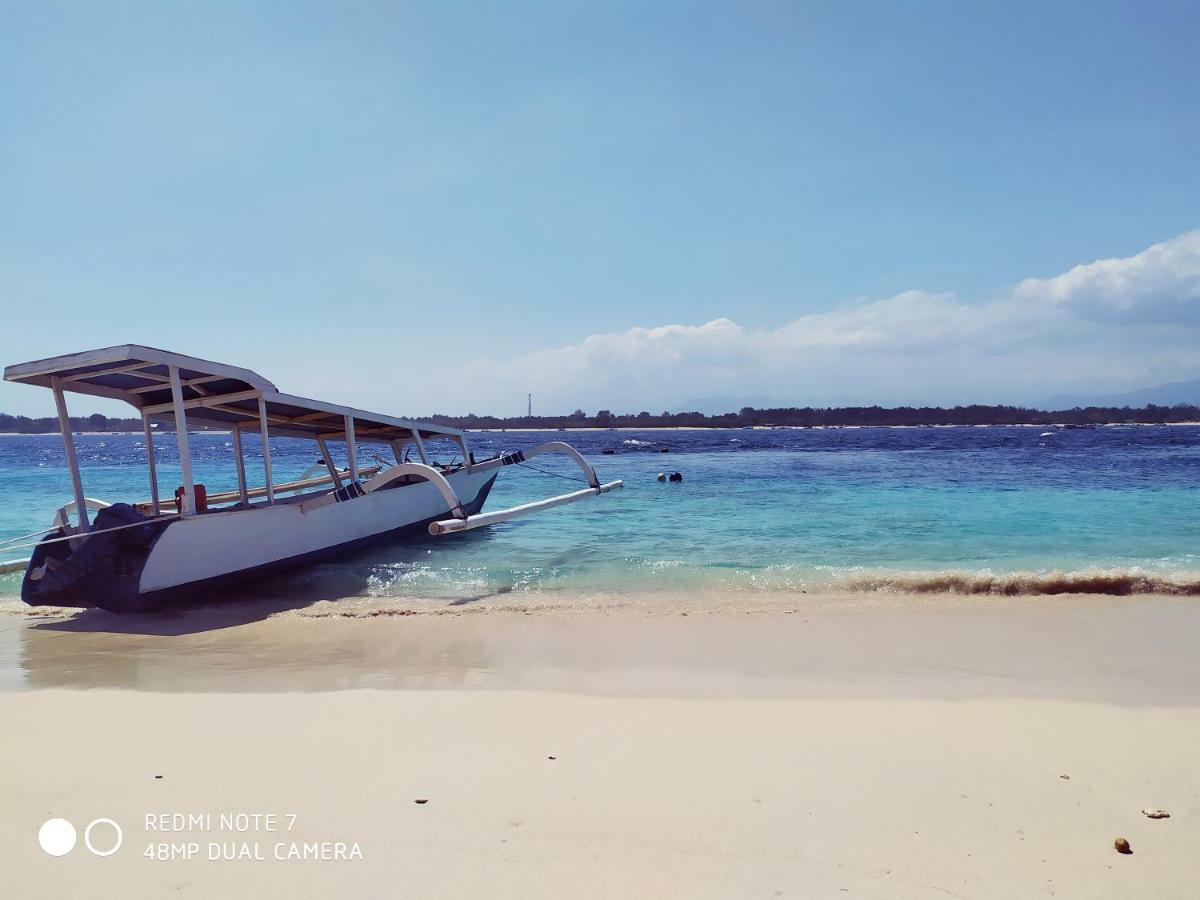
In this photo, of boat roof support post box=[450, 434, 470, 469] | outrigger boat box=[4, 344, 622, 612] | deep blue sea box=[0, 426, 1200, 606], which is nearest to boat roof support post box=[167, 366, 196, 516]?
outrigger boat box=[4, 344, 622, 612]

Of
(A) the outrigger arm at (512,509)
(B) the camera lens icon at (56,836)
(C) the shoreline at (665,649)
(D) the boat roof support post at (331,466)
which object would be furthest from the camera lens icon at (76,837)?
(D) the boat roof support post at (331,466)

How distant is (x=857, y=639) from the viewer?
6559 mm

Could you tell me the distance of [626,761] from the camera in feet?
12.2

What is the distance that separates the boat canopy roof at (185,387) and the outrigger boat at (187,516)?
16 millimetres

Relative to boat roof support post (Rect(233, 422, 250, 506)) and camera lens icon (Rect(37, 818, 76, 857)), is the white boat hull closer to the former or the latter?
boat roof support post (Rect(233, 422, 250, 506))

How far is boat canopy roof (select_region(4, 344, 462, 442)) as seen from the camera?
7.50 metres

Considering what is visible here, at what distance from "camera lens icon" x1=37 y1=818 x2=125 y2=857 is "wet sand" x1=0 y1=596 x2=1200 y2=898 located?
5 cm

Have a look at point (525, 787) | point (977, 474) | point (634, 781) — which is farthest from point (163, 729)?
point (977, 474)

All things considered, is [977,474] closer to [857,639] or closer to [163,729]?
[857,639]

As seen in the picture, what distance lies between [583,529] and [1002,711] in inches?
411

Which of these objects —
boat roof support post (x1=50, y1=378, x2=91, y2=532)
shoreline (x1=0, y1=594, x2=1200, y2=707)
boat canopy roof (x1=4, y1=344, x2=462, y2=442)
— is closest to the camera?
shoreline (x1=0, y1=594, x2=1200, y2=707)

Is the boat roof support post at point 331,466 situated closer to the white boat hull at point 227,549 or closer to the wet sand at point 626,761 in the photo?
the white boat hull at point 227,549

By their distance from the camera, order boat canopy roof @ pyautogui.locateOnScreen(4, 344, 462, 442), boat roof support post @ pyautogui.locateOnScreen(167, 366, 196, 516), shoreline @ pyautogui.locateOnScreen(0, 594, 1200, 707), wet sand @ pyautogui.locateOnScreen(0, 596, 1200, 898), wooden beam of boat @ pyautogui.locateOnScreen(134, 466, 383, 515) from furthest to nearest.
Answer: wooden beam of boat @ pyautogui.locateOnScreen(134, 466, 383, 515)
boat roof support post @ pyautogui.locateOnScreen(167, 366, 196, 516)
boat canopy roof @ pyautogui.locateOnScreen(4, 344, 462, 442)
shoreline @ pyautogui.locateOnScreen(0, 594, 1200, 707)
wet sand @ pyautogui.locateOnScreen(0, 596, 1200, 898)

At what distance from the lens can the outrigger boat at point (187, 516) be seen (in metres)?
7.54
